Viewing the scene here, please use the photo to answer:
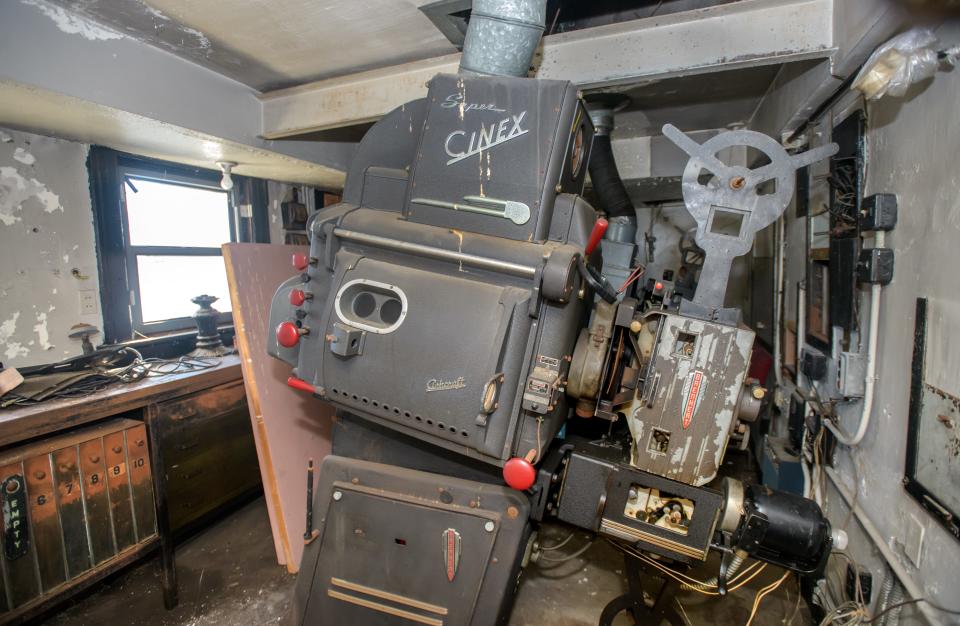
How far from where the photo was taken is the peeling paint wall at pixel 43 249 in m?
2.15

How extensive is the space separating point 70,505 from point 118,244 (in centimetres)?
145

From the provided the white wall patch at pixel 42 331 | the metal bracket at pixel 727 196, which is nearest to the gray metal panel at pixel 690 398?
the metal bracket at pixel 727 196

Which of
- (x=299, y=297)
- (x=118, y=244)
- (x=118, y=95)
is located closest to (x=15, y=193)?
(x=118, y=244)

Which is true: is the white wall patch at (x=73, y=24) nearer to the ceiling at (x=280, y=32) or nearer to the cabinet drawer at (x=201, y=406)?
the ceiling at (x=280, y=32)

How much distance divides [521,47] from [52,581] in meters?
2.73

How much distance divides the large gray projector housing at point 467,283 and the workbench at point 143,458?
1164 mm

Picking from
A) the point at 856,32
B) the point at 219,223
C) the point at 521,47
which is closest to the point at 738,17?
the point at 856,32

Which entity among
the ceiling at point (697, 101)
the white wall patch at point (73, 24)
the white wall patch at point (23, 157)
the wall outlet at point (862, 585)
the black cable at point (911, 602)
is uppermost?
the white wall patch at point (73, 24)

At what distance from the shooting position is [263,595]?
2.12 metres

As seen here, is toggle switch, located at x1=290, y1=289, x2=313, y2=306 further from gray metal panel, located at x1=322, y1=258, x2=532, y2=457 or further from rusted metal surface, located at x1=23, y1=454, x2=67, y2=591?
rusted metal surface, located at x1=23, y1=454, x2=67, y2=591

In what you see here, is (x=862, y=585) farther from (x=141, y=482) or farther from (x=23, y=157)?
(x=23, y=157)

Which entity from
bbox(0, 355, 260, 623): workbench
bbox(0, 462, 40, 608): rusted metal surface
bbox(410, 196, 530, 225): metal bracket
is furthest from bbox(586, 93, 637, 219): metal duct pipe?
bbox(0, 462, 40, 608): rusted metal surface

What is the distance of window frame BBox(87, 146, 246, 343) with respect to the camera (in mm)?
2486

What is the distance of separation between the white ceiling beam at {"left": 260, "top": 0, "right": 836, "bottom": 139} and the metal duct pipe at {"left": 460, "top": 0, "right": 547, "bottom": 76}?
0.35 metres
